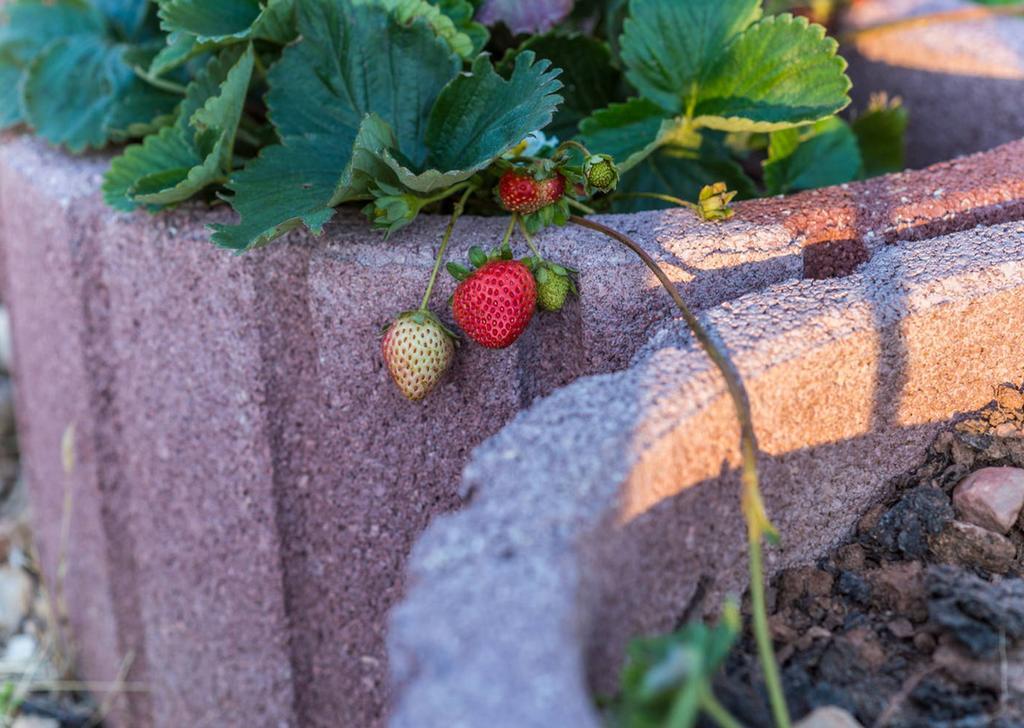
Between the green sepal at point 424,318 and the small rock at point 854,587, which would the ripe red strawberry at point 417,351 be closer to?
the green sepal at point 424,318

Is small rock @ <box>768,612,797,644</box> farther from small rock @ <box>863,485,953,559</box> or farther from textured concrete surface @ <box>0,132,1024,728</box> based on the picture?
textured concrete surface @ <box>0,132,1024,728</box>

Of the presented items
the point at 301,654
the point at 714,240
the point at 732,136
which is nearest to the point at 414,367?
the point at 714,240

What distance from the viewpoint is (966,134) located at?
1728 millimetres

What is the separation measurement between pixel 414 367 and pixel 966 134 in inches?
43.3

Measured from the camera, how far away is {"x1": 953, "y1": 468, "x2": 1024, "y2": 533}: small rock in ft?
3.21

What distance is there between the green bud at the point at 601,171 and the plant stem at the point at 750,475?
0.17 ft

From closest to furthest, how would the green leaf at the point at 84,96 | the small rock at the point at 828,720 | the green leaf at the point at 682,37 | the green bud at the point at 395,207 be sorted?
the small rock at the point at 828,720, the green bud at the point at 395,207, the green leaf at the point at 682,37, the green leaf at the point at 84,96

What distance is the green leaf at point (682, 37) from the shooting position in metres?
1.23

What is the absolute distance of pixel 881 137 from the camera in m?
1.64

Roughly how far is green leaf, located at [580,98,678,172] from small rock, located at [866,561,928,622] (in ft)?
1.65

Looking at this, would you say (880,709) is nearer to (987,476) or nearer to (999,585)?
(999,585)

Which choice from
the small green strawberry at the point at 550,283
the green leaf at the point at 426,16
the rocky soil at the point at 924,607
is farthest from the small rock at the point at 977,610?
the green leaf at the point at 426,16

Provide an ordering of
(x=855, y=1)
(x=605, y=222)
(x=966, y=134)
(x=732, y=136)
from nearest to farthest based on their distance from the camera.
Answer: (x=605, y=222), (x=732, y=136), (x=966, y=134), (x=855, y=1)

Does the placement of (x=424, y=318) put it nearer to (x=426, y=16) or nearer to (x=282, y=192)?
(x=282, y=192)
